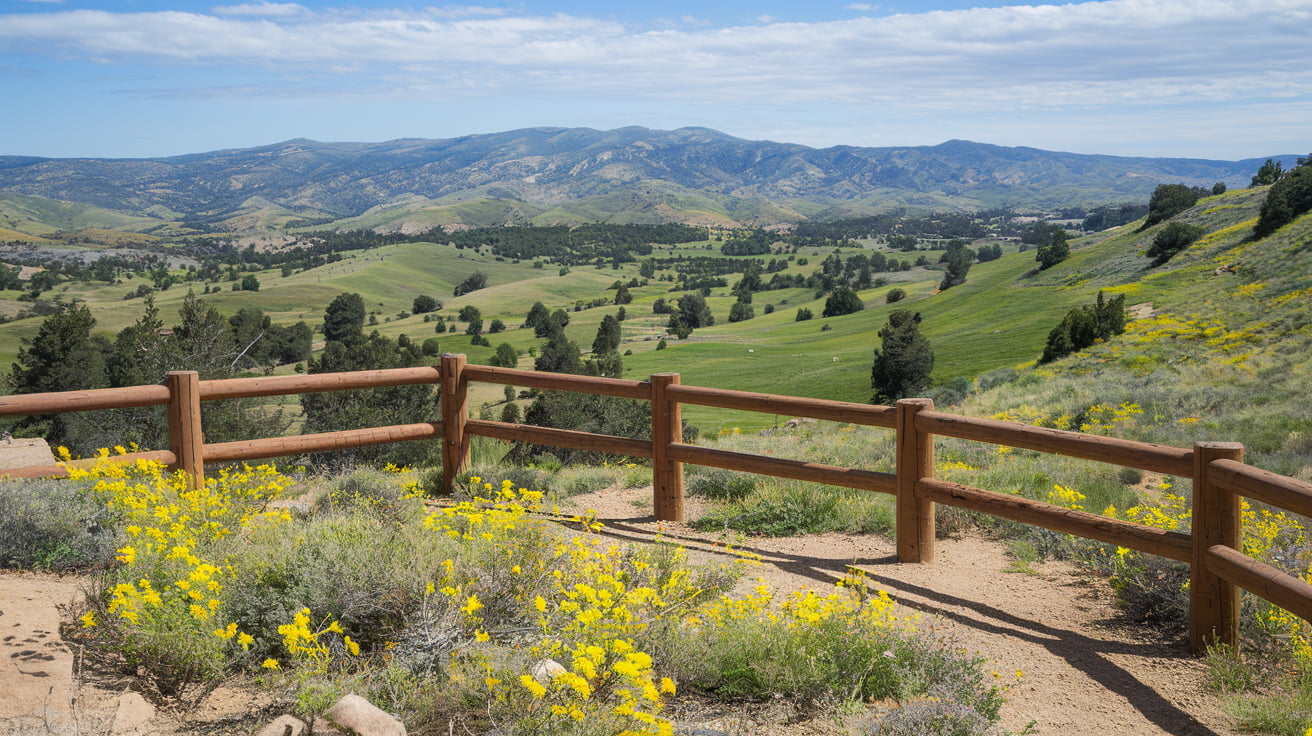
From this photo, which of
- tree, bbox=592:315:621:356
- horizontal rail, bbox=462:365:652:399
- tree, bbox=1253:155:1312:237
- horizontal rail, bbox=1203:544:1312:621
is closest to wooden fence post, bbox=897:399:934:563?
horizontal rail, bbox=1203:544:1312:621

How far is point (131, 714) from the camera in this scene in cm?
368

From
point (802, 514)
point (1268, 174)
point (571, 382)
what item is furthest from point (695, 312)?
point (802, 514)

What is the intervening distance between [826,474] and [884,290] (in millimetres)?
117329

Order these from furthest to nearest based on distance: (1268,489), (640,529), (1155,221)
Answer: (1155,221) → (640,529) → (1268,489)

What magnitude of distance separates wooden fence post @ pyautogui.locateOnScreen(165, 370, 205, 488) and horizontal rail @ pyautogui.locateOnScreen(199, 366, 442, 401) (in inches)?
6.0

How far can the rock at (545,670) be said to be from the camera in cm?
357

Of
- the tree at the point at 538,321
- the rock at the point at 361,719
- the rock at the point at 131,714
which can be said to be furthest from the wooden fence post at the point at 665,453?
the tree at the point at 538,321

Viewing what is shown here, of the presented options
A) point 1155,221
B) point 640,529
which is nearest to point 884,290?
point 1155,221

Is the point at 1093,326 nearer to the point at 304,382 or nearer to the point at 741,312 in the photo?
the point at 304,382

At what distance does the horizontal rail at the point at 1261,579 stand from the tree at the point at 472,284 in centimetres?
17136

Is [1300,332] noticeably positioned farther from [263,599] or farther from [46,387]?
[46,387]

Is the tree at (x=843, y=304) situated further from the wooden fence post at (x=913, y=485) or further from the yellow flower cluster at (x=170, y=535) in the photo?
the yellow flower cluster at (x=170, y=535)

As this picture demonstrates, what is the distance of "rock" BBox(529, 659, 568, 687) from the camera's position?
3.57 metres

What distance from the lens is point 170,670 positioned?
13.3 feet
